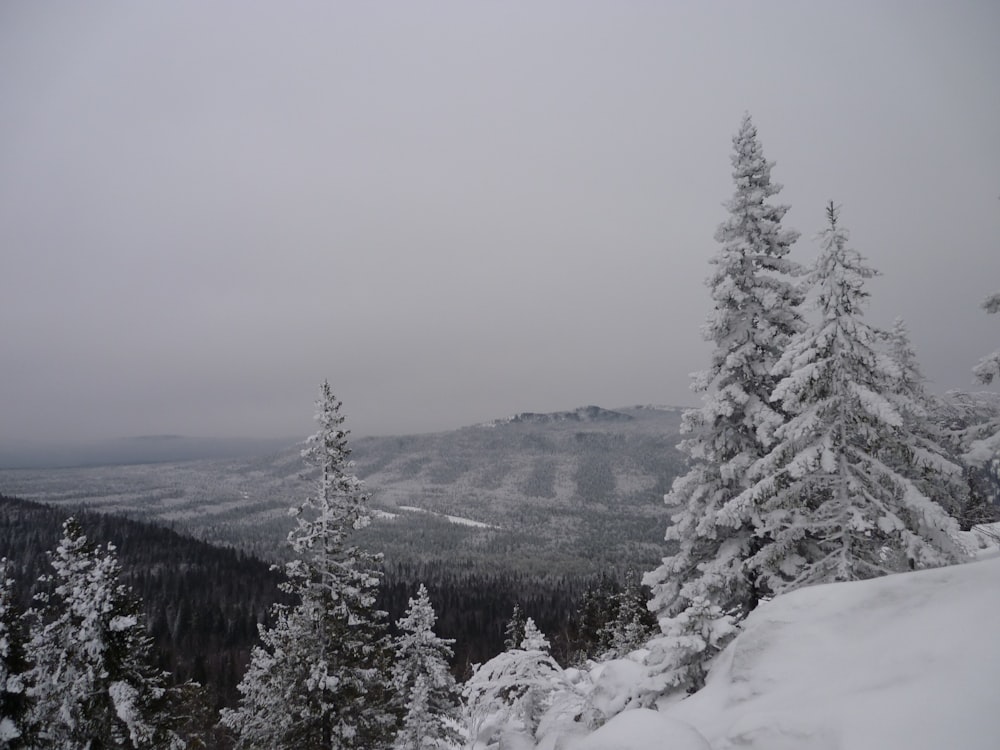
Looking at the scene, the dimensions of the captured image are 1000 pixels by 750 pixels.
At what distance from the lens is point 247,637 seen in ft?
323

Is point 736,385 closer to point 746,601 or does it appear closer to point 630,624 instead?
point 746,601

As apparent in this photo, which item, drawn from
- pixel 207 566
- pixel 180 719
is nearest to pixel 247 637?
pixel 207 566

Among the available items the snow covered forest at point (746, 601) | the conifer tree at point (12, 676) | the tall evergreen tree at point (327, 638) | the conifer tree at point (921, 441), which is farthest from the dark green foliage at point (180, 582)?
the conifer tree at point (921, 441)

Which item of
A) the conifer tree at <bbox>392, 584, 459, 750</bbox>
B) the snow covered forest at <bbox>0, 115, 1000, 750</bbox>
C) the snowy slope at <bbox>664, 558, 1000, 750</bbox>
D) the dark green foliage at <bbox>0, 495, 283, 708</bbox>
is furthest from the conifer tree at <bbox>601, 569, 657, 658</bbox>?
the dark green foliage at <bbox>0, 495, 283, 708</bbox>

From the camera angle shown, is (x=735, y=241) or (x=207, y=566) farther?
(x=207, y=566)

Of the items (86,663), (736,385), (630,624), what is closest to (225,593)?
(630,624)

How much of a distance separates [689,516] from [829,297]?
6732 millimetres

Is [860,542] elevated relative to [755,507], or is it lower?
lower

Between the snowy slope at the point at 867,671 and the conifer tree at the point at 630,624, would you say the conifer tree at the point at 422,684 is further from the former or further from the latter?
the snowy slope at the point at 867,671

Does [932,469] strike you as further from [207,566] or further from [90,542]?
[207,566]

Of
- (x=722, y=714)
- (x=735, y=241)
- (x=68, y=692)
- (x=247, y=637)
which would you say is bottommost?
(x=247, y=637)

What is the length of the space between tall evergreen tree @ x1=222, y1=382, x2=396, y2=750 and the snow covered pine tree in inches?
359

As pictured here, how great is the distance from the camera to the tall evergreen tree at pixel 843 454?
36.6 feet

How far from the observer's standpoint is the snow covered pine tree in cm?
1347
